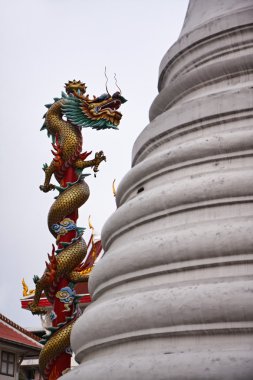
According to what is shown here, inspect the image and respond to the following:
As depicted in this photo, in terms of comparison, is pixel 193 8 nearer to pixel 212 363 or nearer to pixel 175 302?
pixel 175 302

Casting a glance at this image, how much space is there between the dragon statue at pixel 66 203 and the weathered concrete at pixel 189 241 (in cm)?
425

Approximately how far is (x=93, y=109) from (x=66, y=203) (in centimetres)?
168

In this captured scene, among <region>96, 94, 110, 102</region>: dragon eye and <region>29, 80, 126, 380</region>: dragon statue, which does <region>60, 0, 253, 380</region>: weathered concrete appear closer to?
<region>29, 80, 126, 380</region>: dragon statue

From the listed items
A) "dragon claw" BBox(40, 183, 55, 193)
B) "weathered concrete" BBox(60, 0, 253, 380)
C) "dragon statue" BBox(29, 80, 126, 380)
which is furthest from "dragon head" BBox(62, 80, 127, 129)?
"weathered concrete" BBox(60, 0, 253, 380)

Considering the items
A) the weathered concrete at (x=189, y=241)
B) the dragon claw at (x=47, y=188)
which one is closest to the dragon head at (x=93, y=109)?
the dragon claw at (x=47, y=188)

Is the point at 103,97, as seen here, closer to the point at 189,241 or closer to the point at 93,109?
the point at 93,109

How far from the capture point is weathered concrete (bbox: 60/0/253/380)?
2.60 metres

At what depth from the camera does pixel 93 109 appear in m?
9.13

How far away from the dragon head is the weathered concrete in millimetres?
4978

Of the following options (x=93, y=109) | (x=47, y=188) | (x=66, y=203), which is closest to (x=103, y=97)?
(x=93, y=109)

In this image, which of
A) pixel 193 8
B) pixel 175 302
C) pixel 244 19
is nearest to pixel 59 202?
pixel 193 8

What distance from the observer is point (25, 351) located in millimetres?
15312

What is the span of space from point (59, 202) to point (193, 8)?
174 inches

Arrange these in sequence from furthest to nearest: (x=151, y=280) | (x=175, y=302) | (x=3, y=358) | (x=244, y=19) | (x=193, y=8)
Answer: (x=3, y=358) < (x=193, y=8) < (x=244, y=19) < (x=151, y=280) < (x=175, y=302)
